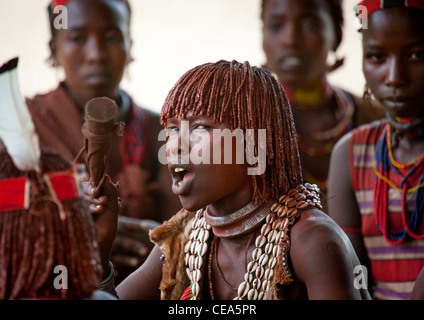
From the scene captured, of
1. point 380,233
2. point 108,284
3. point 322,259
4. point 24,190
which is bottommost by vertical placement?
point 380,233

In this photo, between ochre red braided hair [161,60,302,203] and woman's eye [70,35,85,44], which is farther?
woman's eye [70,35,85,44]

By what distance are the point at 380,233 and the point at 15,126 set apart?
5.19ft

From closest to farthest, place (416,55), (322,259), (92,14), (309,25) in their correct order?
1. (322,259)
2. (416,55)
3. (92,14)
4. (309,25)

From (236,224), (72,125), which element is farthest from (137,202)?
(236,224)

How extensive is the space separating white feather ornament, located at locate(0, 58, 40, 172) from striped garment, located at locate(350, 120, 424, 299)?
1.54 meters

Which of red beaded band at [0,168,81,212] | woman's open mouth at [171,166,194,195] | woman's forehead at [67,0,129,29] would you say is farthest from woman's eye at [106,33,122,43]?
red beaded band at [0,168,81,212]

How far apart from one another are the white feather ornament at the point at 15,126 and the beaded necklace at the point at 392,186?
151 cm

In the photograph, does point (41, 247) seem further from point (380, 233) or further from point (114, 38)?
point (114, 38)

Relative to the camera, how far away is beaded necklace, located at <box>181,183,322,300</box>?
179cm

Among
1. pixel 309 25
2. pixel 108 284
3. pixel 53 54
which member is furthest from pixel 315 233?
pixel 53 54

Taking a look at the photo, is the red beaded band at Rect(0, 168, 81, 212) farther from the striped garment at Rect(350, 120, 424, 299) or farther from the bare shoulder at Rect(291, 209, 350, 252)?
the striped garment at Rect(350, 120, 424, 299)

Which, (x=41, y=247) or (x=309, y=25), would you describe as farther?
(x=309, y=25)

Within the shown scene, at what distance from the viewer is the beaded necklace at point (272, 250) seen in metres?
1.79

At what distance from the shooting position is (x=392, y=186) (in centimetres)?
265
